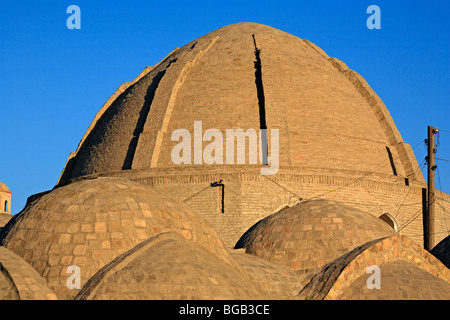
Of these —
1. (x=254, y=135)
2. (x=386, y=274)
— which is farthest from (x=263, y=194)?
(x=386, y=274)

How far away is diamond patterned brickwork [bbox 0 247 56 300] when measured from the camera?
8.05 meters

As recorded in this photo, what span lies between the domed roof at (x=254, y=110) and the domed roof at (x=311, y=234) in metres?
5.86

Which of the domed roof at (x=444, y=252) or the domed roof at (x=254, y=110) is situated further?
the domed roof at (x=254, y=110)

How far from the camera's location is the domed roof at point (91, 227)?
Answer: 8734 mm

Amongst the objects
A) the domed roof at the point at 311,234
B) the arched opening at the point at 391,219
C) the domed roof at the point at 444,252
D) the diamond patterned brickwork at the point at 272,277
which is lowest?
the diamond patterned brickwork at the point at 272,277

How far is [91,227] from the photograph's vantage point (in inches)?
355

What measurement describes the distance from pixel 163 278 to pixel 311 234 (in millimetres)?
4882

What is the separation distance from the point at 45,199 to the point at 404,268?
521cm

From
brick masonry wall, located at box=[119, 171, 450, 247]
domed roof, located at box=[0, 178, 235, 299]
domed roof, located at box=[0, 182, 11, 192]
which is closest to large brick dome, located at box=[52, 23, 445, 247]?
brick masonry wall, located at box=[119, 171, 450, 247]

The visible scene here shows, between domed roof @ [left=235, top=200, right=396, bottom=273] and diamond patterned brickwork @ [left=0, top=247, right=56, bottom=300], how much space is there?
15.2 ft

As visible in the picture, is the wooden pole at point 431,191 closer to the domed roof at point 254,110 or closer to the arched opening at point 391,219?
the arched opening at point 391,219

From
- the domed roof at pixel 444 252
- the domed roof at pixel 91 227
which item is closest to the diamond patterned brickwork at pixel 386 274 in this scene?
the domed roof at pixel 91 227

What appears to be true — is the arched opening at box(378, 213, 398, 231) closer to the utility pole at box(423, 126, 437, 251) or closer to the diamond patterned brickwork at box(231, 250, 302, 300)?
the utility pole at box(423, 126, 437, 251)
